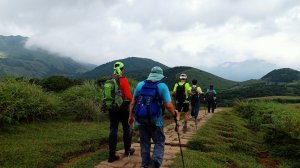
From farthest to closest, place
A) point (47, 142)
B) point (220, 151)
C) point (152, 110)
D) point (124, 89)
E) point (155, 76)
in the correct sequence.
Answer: point (220, 151), point (47, 142), point (124, 89), point (155, 76), point (152, 110)

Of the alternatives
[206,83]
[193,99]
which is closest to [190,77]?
[206,83]

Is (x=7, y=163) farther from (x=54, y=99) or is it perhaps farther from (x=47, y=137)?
(x=54, y=99)

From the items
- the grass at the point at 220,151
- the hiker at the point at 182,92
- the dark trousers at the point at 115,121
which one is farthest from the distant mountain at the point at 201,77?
the dark trousers at the point at 115,121

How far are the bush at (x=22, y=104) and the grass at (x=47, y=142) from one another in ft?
1.77

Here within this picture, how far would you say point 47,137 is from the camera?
36.7 feet

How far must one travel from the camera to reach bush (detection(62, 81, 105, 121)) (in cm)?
1591

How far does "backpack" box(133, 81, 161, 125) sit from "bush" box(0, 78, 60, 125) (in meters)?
6.32

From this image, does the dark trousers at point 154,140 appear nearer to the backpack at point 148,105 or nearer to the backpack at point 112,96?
the backpack at point 148,105

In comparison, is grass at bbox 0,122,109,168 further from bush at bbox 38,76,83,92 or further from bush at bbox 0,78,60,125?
bush at bbox 38,76,83,92

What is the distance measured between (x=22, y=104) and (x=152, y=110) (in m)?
8.12

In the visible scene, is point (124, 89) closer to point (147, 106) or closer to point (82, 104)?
point (147, 106)

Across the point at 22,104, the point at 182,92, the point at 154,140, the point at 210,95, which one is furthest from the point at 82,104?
the point at 210,95

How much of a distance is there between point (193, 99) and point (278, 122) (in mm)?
4575

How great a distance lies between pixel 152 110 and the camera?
694 cm
